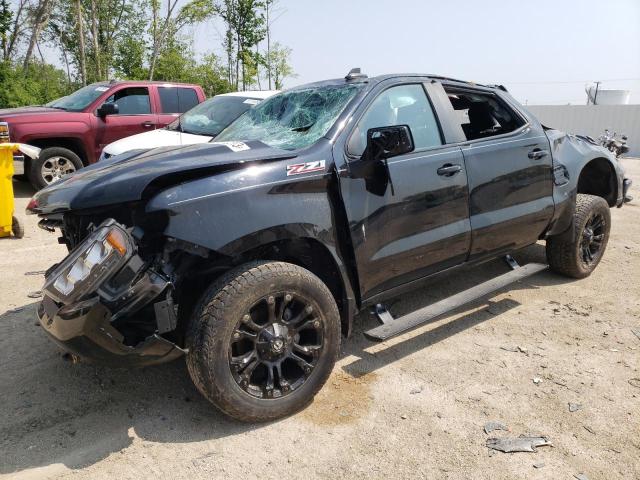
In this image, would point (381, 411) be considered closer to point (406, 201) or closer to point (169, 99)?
point (406, 201)

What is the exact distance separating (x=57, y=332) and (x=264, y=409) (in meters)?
1.08

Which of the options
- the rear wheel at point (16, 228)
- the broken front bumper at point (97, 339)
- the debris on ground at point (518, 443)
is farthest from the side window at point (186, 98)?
the debris on ground at point (518, 443)

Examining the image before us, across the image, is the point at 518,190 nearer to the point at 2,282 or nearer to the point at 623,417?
the point at 623,417

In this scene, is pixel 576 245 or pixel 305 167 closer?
pixel 305 167

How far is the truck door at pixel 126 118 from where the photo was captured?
8.88 meters

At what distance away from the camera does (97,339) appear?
246 cm

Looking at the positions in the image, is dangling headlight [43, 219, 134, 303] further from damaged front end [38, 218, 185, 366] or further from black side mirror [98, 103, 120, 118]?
black side mirror [98, 103, 120, 118]

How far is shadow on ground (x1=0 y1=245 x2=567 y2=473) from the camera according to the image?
269cm

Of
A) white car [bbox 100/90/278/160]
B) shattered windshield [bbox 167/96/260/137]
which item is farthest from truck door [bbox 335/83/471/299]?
shattered windshield [bbox 167/96/260/137]

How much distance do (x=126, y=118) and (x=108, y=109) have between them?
0.56m

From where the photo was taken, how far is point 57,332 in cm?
255

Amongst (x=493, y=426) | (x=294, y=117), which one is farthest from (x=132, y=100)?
(x=493, y=426)

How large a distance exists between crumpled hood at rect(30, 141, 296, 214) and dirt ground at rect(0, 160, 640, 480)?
1.14 m

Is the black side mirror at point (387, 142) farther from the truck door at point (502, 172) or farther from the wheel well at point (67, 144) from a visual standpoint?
the wheel well at point (67, 144)
